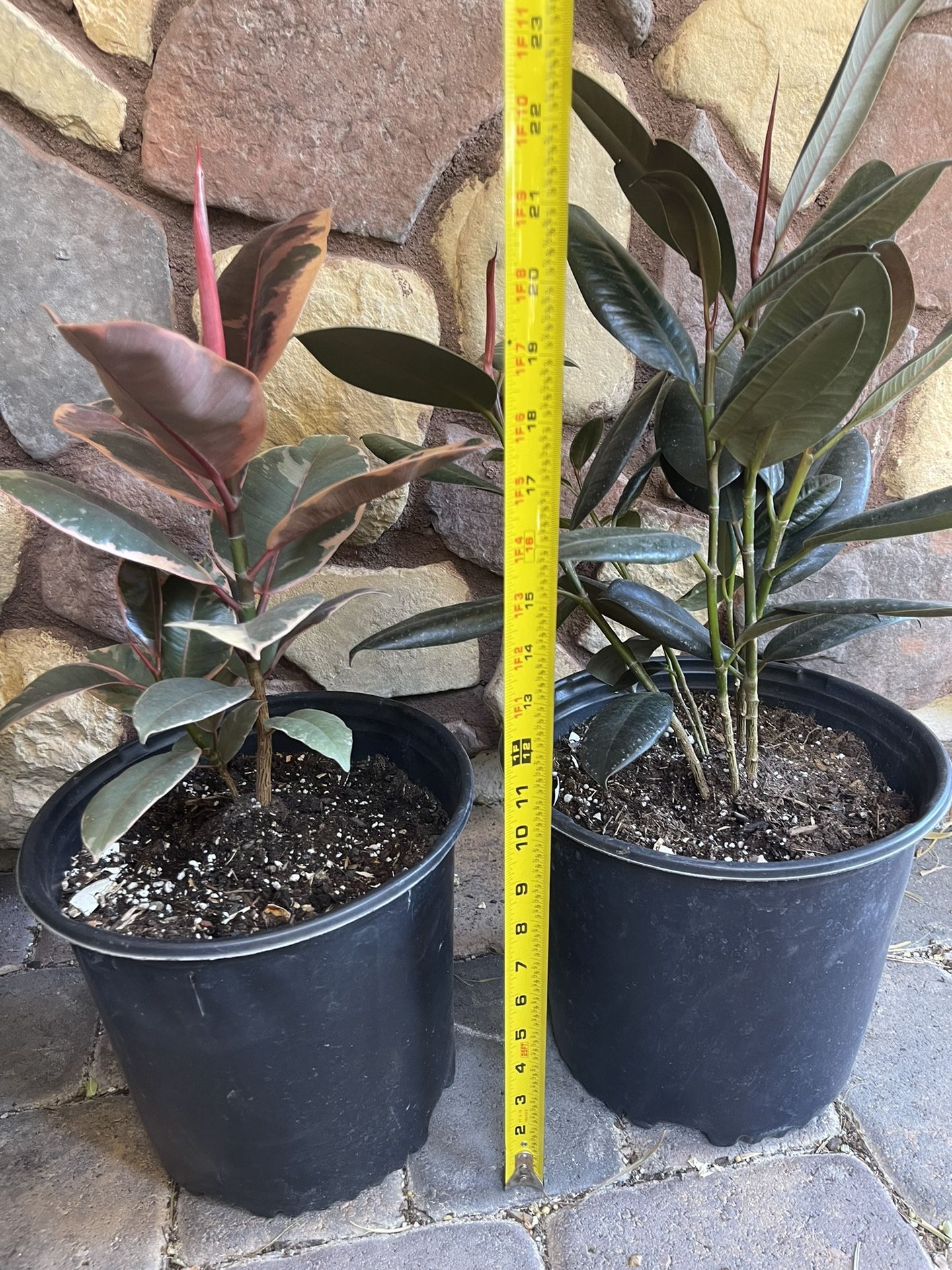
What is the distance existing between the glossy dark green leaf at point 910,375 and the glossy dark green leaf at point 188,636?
0.65 metres

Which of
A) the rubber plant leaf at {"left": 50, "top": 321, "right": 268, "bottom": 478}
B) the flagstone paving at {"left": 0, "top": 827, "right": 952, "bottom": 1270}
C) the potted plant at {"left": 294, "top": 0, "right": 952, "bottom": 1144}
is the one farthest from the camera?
the flagstone paving at {"left": 0, "top": 827, "right": 952, "bottom": 1270}

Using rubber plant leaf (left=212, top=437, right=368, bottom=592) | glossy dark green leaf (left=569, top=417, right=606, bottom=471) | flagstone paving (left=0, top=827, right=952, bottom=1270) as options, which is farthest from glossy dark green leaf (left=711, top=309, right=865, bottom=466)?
flagstone paving (left=0, top=827, right=952, bottom=1270)

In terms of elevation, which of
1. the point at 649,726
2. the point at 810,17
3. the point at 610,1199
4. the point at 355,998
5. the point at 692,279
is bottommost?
the point at 610,1199

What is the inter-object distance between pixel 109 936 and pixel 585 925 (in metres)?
0.47

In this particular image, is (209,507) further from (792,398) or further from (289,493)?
(792,398)

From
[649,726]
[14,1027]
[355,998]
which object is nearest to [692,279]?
[649,726]

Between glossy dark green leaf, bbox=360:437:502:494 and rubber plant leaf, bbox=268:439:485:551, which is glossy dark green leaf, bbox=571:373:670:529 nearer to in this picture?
glossy dark green leaf, bbox=360:437:502:494

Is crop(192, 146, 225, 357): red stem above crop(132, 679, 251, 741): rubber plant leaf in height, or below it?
above

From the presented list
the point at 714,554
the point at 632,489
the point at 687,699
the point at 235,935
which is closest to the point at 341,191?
the point at 632,489

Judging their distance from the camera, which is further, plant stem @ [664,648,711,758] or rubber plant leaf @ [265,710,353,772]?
plant stem @ [664,648,711,758]

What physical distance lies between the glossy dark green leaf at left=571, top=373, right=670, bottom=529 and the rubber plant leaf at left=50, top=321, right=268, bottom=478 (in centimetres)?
37

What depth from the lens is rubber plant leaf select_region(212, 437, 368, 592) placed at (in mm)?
749

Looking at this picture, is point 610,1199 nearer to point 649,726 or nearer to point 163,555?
point 649,726

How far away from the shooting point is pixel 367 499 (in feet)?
2.23
